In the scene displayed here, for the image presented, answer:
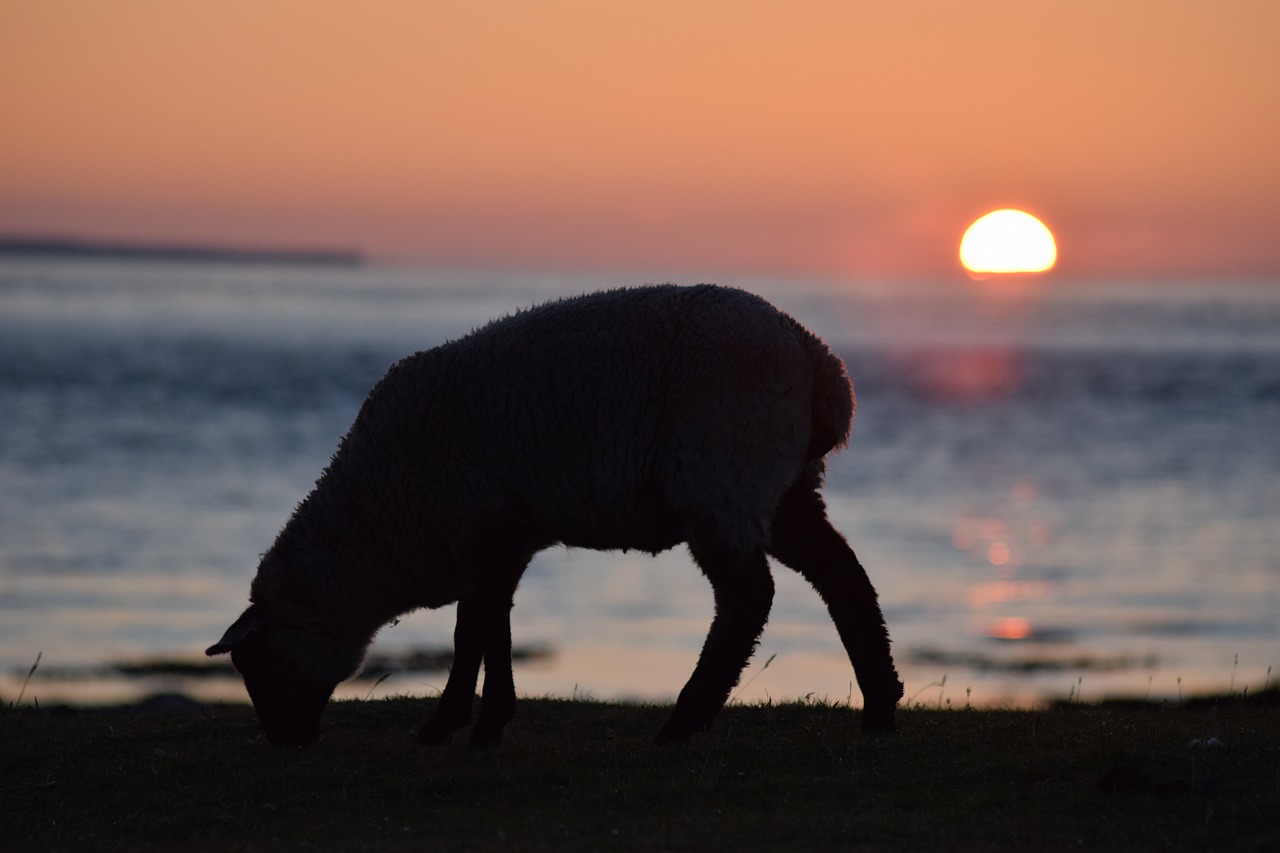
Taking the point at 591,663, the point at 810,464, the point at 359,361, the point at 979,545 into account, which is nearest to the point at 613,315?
the point at 810,464

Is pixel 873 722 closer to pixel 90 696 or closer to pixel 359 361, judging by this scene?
pixel 90 696

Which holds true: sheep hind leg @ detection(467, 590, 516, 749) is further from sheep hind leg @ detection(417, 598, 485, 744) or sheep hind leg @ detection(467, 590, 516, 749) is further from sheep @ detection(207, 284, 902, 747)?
sheep hind leg @ detection(417, 598, 485, 744)

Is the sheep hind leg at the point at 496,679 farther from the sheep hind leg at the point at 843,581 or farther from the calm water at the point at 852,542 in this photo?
the calm water at the point at 852,542

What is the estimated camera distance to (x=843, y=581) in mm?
8586

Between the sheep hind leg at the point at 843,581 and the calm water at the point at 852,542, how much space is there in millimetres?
3310

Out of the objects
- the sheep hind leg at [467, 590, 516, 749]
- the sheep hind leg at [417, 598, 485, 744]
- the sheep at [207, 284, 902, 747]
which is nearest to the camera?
the sheep at [207, 284, 902, 747]

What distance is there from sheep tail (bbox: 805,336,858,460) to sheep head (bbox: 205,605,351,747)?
307 cm

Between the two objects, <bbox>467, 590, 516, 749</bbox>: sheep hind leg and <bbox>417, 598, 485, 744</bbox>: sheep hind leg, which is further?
<bbox>417, 598, 485, 744</bbox>: sheep hind leg

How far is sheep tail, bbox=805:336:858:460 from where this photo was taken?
324 inches

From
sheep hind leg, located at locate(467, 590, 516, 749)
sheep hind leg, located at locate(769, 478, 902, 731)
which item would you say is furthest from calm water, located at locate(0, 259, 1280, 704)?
sheep hind leg, located at locate(467, 590, 516, 749)

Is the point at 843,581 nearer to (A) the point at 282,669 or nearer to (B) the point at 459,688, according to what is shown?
(B) the point at 459,688

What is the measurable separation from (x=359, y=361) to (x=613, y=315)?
224 ft

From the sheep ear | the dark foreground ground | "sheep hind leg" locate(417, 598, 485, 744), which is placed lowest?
the dark foreground ground

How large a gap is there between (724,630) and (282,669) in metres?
2.58
